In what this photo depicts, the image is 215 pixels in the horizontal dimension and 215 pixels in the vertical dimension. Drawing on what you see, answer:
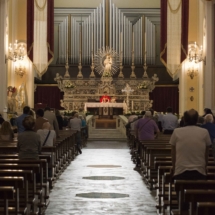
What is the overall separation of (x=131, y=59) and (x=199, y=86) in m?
8.14

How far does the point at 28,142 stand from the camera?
29.3ft

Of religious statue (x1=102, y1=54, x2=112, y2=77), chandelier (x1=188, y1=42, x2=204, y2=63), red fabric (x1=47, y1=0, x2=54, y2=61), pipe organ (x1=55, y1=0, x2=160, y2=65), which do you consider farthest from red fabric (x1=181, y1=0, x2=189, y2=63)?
pipe organ (x1=55, y1=0, x2=160, y2=65)

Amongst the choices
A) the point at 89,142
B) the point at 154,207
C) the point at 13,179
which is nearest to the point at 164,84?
the point at 89,142

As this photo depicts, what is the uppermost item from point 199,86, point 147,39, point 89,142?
point 147,39

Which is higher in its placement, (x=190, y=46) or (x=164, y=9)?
(x=164, y=9)

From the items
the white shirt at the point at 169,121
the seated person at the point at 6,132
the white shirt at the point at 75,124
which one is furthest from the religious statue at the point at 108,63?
the seated person at the point at 6,132

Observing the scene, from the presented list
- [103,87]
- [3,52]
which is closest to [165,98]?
[103,87]

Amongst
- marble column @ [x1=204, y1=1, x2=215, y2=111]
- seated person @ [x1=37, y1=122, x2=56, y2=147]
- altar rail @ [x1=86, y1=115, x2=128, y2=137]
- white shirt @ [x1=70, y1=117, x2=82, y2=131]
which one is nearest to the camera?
seated person @ [x1=37, y1=122, x2=56, y2=147]

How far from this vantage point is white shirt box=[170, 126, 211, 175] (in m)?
→ 7.03

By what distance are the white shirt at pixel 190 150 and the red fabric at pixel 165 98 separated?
28.6m

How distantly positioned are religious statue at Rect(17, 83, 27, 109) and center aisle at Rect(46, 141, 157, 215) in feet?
39.4

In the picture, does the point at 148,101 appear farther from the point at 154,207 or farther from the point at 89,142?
the point at 154,207

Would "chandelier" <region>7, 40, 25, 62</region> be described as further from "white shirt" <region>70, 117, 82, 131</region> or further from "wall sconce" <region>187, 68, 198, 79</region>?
"wall sconce" <region>187, 68, 198, 79</region>

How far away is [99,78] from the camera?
Answer: 35469 mm
